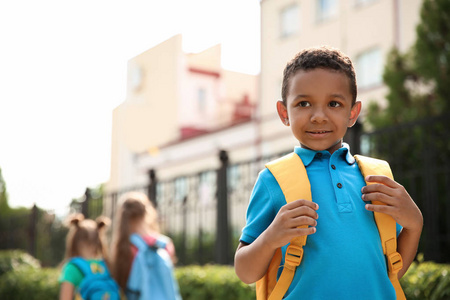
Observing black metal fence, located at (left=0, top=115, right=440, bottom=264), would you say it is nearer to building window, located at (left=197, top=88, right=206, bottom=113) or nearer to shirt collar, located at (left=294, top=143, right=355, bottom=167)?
shirt collar, located at (left=294, top=143, right=355, bottom=167)

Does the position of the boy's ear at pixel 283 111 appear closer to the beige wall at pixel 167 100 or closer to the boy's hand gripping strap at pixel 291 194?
the boy's hand gripping strap at pixel 291 194

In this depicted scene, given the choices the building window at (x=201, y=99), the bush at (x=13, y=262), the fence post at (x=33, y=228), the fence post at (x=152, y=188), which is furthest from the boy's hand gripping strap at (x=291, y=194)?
the building window at (x=201, y=99)

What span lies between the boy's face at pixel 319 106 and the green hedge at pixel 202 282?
7.32ft

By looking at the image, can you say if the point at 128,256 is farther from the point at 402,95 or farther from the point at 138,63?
the point at 138,63

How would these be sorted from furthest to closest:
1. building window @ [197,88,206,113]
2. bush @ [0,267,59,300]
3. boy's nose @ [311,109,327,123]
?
building window @ [197,88,206,113], bush @ [0,267,59,300], boy's nose @ [311,109,327,123]

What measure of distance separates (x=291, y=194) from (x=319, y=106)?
0.29m

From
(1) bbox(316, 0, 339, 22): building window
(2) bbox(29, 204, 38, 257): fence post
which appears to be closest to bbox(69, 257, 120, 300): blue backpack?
(2) bbox(29, 204, 38, 257): fence post

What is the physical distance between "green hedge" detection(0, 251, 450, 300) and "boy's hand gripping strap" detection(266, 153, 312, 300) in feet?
7.37

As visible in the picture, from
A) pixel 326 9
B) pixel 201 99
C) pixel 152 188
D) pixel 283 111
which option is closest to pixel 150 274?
pixel 283 111

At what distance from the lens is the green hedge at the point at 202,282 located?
12.9 feet

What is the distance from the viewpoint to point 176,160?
2775 cm

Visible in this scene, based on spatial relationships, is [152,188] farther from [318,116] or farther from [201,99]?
[201,99]

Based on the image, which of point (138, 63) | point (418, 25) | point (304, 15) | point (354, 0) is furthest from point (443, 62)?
point (138, 63)

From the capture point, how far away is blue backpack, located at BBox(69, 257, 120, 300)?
16.1ft
